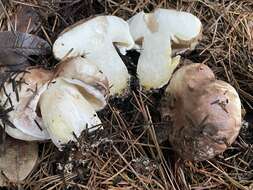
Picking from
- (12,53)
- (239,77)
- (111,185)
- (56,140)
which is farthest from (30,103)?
(239,77)

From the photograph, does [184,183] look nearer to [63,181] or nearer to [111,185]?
[111,185]

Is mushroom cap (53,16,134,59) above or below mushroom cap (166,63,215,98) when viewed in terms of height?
above

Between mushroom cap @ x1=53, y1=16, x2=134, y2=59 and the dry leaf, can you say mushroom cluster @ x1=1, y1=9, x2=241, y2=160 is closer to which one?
mushroom cap @ x1=53, y1=16, x2=134, y2=59

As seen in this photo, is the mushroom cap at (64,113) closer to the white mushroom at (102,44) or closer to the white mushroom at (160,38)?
the white mushroom at (102,44)

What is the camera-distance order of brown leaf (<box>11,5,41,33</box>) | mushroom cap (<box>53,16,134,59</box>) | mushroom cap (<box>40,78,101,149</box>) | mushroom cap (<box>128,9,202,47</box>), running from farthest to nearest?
brown leaf (<box>11,5,41,33</box>)
mushroom cap (<box>128,9,202,47</box>)
mushroom cap (<box>53,16,134,59</box>)
mushroom cap (<box>40,78,101,149</box>)

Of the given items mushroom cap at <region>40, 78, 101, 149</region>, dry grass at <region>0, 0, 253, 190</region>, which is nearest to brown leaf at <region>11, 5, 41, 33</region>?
dry grass at <region>0, 0, 253, 190</region>

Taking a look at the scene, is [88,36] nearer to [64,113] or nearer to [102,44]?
[102,44]
